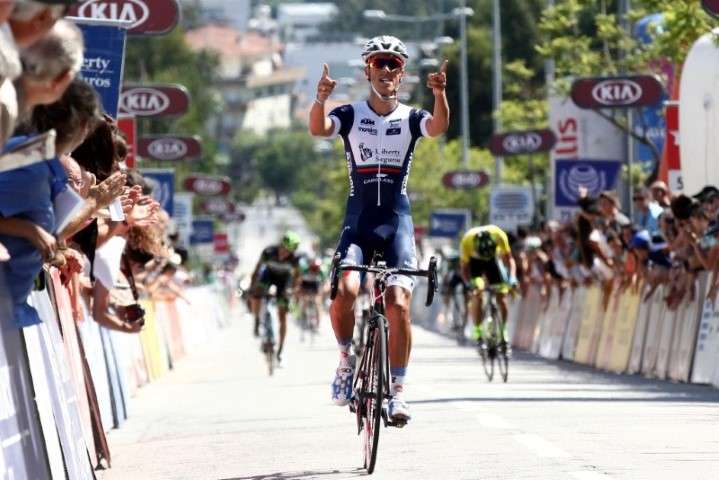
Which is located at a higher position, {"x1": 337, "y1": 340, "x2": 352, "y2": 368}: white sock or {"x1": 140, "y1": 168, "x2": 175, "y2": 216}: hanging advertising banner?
{"x1": 140, "y1": 168, "x2": 175, "y2": 216}: hanging advertising banner

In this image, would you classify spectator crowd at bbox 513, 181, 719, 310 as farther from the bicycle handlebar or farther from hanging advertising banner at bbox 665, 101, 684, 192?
the bicycle handlebar

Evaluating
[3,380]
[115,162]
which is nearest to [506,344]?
[115,162]

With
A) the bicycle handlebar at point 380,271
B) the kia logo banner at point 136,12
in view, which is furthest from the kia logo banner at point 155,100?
the bicycle handlebar at point 380,271

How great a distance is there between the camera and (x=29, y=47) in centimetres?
801

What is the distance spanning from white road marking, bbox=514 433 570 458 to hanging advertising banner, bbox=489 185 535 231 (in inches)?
1431

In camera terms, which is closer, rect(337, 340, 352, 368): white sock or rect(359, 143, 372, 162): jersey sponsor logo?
rect(337, 340, 352, 368): white sock

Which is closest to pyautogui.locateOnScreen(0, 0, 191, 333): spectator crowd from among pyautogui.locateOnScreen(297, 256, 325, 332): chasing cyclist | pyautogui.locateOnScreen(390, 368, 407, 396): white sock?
pyautogui.locateOnScreen(390, 368, 407, 396): white sock

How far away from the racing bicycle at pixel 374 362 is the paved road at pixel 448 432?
242mm

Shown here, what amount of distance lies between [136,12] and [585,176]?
57.6 ft

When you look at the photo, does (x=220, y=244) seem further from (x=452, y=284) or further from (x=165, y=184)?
(x=165, y=184)

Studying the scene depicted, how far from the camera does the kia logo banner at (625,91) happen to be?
3003 cm

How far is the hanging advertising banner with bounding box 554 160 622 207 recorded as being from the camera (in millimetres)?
36125

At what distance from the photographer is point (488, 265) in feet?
80.6

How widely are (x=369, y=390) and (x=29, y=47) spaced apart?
4.89m
